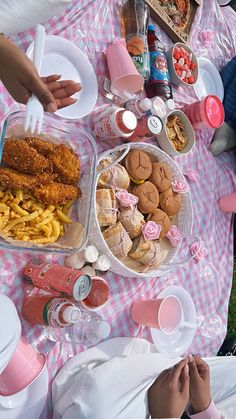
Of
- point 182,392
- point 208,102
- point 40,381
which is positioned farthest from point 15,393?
point 208,102

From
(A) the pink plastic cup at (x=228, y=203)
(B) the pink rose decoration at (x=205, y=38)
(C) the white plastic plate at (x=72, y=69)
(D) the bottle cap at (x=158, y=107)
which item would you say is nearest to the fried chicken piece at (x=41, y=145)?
(C) the white plastic plate at (x=72, y=69)

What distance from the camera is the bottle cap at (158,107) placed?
134 centimetres

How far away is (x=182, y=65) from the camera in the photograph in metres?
1.53

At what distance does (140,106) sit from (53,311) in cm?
61

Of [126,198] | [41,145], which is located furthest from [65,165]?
[126,198]

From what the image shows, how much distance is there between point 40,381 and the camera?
1.05 m

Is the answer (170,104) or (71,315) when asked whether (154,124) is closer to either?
(170,104)

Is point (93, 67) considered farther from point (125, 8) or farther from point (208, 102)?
point (208, 102)

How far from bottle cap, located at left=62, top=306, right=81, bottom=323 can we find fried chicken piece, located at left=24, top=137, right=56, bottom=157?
1.13 feet

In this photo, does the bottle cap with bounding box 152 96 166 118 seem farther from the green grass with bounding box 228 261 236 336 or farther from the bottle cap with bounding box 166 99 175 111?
the green grass with bounding box 228 261 236 336

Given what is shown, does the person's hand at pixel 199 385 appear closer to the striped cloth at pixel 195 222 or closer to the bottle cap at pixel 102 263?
the striped cloth at pixel 195 222

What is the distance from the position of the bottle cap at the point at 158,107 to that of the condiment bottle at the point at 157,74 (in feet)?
0.20

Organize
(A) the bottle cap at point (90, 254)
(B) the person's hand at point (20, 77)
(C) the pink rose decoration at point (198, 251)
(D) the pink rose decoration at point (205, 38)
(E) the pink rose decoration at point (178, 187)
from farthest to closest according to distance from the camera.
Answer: (D) the pink rose decoration at point (205, 38) < (C) the pink rose decoration at point (198, 251) < (E) the pink rose decoration at point (178, 187) < (A) the bottle cap at point (90, 254) < (B) the person's hand at point (20, 77)

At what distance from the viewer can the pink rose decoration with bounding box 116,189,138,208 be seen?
1.17 metres
